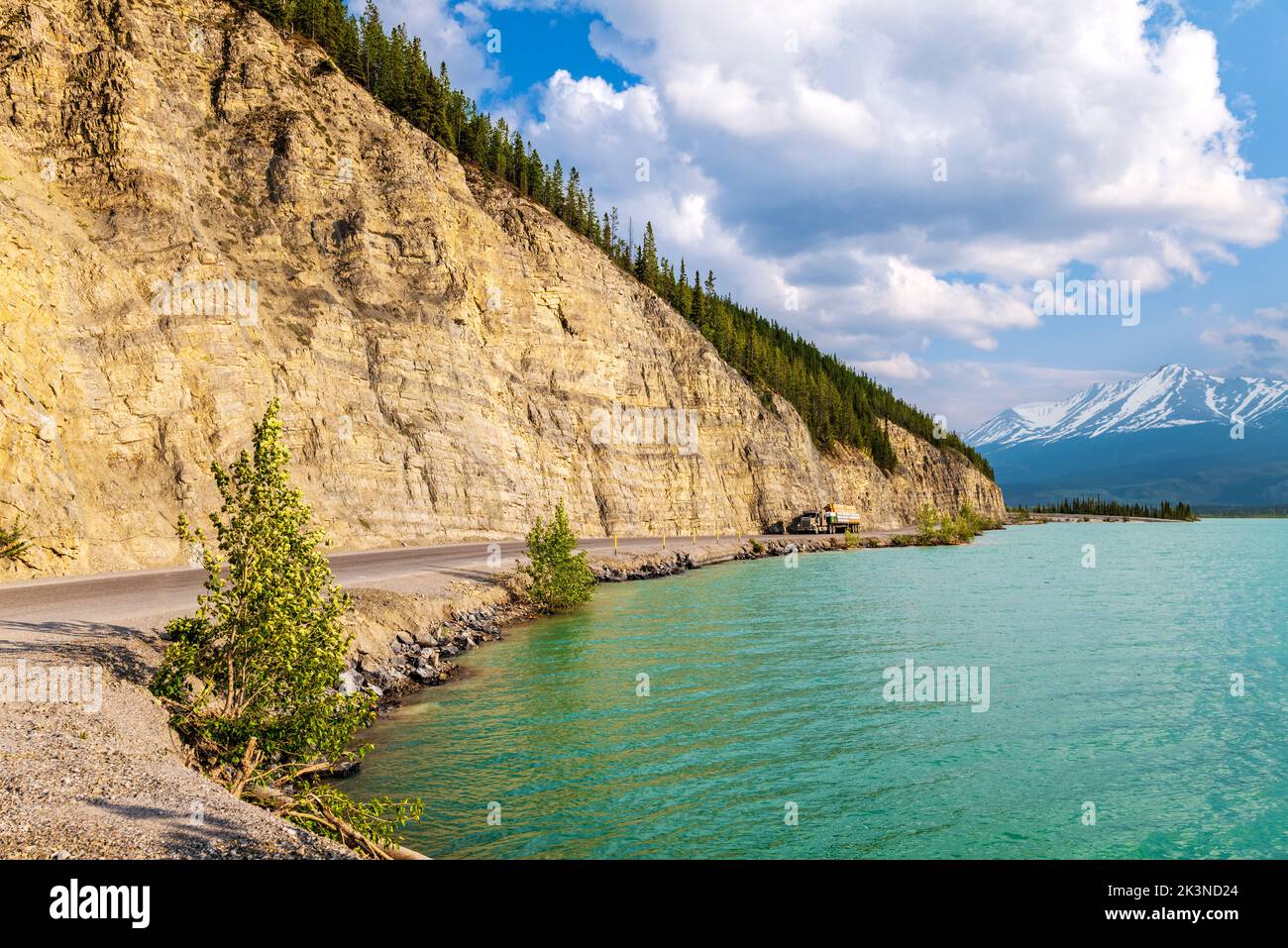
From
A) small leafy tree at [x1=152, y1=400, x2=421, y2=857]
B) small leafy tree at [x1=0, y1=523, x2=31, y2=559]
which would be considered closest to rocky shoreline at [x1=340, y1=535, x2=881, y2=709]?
small leafy tree at [x1=152, y1=400, x2=421, y2=857]

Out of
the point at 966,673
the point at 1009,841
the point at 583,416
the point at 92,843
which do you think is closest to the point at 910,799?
the point at 1009,841

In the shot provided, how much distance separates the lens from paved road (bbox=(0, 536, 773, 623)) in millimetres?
18094

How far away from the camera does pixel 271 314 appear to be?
43.8 metres

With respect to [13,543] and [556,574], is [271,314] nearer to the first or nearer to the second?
[13,543]

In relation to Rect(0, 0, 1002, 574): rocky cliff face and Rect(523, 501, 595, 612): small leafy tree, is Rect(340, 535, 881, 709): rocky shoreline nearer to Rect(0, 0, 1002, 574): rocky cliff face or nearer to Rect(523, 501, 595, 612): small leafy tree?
Rect(523, 501, 595, 612): small leafy tree

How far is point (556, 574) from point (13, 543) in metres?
19.5

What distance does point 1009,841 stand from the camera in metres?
11.6

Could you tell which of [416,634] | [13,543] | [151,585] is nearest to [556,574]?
[416,634]

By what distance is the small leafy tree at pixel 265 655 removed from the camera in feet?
40.2

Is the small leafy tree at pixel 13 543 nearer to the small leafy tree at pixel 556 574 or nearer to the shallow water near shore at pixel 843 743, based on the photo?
the shallow water near shore at pixel 843 743

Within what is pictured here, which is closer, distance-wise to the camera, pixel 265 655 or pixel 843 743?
pixel 265 655

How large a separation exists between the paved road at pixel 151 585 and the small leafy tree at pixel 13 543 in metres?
1.45
